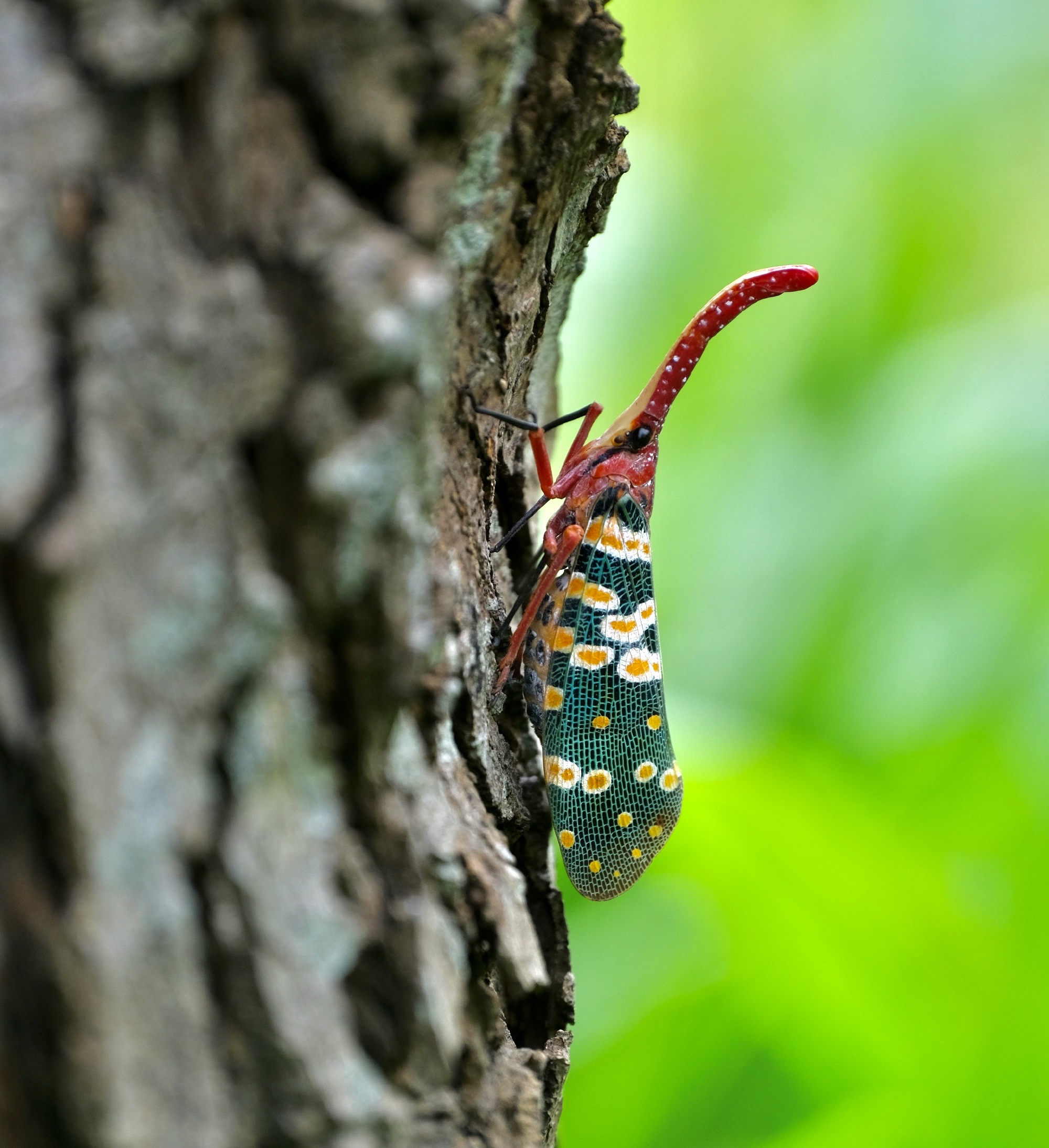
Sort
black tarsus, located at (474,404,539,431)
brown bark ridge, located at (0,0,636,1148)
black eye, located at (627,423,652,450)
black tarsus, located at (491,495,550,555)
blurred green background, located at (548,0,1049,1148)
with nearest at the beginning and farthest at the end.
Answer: brown bark ridge, located at (0,0,636,1148) → black tarsus, located at (474,404,539,431) → black tarsus, located at (491,495,550,555) → black eye, located at (627,423,652,450) → blurred green background, located at (548,0,1049,1148)

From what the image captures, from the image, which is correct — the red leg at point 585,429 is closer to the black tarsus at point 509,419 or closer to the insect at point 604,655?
the insect at point 604,655

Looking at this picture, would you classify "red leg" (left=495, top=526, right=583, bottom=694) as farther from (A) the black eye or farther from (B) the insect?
(A) the black eye

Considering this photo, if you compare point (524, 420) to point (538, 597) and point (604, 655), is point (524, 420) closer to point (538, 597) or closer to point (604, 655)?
point (538, 597)

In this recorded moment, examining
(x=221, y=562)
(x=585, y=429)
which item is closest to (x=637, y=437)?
(x=585, y=429)

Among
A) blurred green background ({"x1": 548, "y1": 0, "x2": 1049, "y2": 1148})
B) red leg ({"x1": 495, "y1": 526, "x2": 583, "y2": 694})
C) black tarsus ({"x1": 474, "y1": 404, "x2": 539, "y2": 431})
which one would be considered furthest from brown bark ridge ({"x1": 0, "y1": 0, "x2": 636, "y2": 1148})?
blurred green background ({"x1": 548, "y1": 0, "x2": 1049, "y2": 1148})

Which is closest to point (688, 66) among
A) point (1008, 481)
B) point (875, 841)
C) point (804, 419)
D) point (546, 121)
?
point (804, 419)
